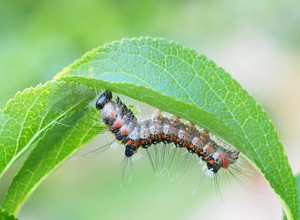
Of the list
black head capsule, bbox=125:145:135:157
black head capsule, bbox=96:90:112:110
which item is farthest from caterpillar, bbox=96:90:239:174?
black head capsule, bbox=96:90:112:110

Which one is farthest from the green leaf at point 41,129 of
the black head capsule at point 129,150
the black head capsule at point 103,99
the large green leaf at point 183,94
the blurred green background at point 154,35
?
the blurred green background at point 154,35

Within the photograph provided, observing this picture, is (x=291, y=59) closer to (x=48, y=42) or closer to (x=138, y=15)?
(x=138, y=15)

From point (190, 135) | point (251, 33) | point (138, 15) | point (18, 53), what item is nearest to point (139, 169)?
point (138, 15)

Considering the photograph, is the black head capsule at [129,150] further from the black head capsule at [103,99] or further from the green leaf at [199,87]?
the green leaf at [199,87]

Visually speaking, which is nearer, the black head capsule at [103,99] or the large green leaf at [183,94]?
the large green leaf at [183,94]

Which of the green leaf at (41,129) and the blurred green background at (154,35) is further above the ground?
the blurred green background at (154,35)

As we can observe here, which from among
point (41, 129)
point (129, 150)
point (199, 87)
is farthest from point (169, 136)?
point (41, 129)
